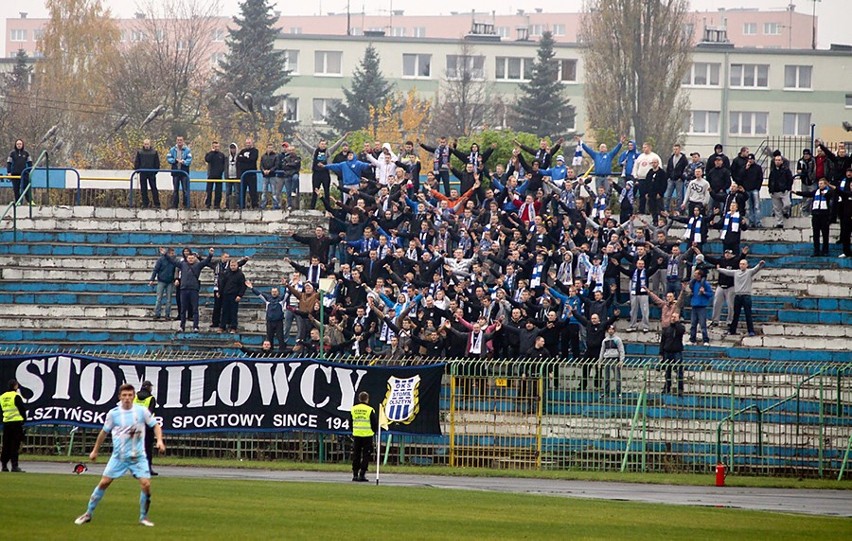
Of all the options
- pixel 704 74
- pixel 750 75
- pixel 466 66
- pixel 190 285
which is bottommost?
pixel 190 285

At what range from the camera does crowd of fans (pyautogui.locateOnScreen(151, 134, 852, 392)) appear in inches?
1308

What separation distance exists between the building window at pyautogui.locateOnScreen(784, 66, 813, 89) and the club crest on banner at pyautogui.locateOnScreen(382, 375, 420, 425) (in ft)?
235

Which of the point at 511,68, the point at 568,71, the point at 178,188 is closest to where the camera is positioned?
the point at 178,188

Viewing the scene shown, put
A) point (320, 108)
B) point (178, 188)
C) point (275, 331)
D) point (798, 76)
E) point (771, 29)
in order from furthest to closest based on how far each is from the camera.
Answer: point (771, 29) < point (320, 108) < point (798, 76) < point (178, 188) < point (275, 331)

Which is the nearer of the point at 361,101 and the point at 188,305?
the point at 188,305

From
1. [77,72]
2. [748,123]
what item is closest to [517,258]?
[77,72]

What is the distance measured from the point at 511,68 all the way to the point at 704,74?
536 inches

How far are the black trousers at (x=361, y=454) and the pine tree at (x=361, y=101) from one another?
59.9m

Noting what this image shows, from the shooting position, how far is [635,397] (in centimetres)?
2967

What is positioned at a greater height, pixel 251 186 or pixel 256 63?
pixel 256 63

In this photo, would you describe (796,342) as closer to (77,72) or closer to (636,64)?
(636,64)

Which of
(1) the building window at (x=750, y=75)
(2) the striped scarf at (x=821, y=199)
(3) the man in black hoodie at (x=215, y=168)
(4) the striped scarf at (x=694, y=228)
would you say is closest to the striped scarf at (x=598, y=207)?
(4) the striped scarf at (x=694, y=228)

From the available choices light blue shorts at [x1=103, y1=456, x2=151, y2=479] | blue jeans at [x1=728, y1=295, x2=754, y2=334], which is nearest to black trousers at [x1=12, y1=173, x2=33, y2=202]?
blue jeans at [x1=728, y1=295, x2=754, y2=334]

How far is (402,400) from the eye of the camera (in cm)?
3025
